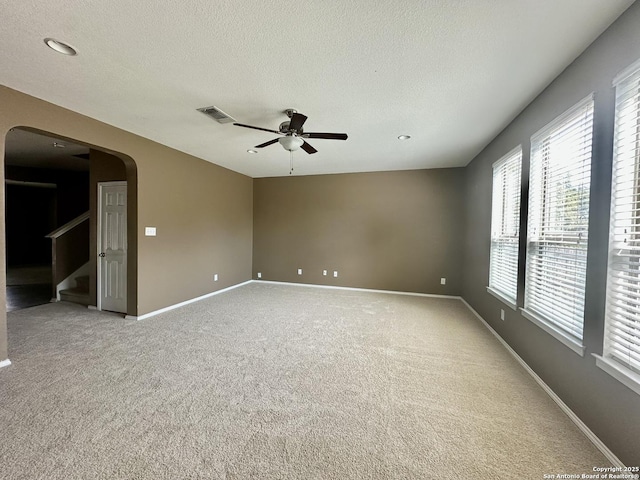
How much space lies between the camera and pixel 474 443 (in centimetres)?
161

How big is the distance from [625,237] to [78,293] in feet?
22.7

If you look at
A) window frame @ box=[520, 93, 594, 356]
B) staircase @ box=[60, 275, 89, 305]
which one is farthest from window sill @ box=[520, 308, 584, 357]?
staircase @ box=[60, 275, 89, 305]

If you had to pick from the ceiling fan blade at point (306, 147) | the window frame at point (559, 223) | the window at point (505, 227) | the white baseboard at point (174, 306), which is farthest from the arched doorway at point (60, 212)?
the window at point (505, 227)

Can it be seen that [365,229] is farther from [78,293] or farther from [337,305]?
[78,293]

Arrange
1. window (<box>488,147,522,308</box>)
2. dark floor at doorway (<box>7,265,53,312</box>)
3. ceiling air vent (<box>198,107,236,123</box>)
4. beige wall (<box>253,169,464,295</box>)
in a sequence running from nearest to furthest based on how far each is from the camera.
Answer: ceiling air vent (<box>198,107,236,123</box>)
window (<box>488,147,522,308</box>)
dark floor at doorway (<box>7,265,53,312</box>)
beige wall (<box>253,169,464,295</box>)

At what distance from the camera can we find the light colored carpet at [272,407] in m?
1.45

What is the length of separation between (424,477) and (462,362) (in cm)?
153

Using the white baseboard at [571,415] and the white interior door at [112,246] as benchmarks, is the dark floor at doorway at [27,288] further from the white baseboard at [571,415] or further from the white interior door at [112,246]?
the white baseboard at [571,415]

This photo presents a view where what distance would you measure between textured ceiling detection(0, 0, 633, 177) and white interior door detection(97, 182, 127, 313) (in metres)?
1.47

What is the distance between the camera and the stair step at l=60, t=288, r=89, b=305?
4.46 m

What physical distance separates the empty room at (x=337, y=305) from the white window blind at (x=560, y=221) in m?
0.02

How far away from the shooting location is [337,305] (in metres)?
4.59

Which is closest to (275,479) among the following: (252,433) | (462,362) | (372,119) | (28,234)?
(252,433)

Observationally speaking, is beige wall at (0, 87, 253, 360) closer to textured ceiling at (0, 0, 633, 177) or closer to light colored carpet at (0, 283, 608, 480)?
textured ceiling at (0, 0, 633, 177)
